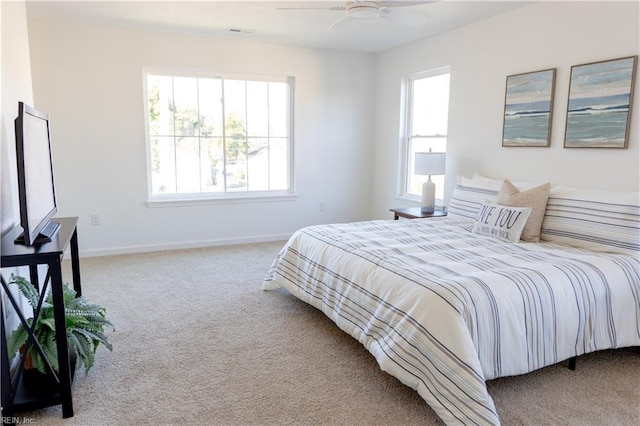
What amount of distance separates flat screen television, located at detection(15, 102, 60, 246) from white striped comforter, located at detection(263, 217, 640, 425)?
1633 millimetres

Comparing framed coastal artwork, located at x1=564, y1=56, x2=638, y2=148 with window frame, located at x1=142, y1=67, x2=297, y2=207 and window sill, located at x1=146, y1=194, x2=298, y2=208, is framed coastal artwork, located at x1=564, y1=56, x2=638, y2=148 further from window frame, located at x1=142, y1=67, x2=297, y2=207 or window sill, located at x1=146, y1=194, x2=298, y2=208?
window sill, located at x1=146, y1=194, x2=298, y2=208

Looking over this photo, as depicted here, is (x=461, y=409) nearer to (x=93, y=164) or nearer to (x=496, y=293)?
(x=496, y=293)

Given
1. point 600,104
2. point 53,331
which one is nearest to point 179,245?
point 53,331

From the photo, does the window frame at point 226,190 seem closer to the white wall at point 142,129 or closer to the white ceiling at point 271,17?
the white wall at point 142,129

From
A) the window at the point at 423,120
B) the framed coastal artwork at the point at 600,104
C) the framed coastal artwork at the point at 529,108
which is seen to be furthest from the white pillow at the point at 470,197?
the window at the point at 423,120

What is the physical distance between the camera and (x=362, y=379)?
7.49 ft

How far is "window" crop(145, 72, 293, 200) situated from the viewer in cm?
484

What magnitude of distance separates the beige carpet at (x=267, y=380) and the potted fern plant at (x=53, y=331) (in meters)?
0.20

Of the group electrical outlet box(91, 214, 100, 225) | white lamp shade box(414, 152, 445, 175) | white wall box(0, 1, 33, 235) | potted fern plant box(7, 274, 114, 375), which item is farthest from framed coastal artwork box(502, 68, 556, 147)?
electrical outlet box(91, 214, 100, 225)

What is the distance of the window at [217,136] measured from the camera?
484 cm

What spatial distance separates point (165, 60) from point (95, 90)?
79cm

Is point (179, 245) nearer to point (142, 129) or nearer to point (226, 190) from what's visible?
point (226, 190)

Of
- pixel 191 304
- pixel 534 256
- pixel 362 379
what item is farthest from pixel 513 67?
pixel 191 304

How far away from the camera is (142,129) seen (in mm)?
4680
